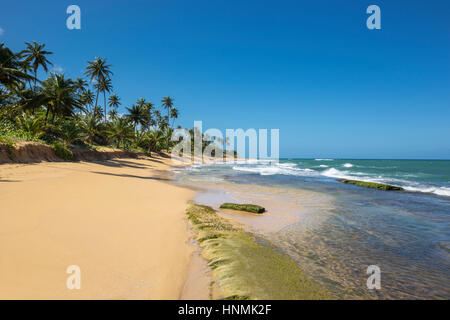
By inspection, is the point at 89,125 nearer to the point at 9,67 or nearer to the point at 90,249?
the point at 9,67

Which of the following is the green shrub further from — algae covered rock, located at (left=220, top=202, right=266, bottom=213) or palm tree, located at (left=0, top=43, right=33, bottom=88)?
algae covered rock, located at (left=220, top=202, right=266, bottom=213)

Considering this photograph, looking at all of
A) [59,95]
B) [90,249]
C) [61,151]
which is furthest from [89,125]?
[90,249]

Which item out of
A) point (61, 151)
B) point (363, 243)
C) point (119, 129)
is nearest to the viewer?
point (363, 243)

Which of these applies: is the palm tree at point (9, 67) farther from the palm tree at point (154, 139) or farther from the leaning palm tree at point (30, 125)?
the palm tree at point (154, 139)

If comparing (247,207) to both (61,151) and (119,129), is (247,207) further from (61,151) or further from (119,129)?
(119,129)

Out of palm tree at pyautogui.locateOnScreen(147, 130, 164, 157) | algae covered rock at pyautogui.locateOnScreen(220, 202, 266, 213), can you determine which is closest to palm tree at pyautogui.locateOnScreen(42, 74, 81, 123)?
palm tree at pyautogui.locateOnScreen(147, 130, 164, 157)

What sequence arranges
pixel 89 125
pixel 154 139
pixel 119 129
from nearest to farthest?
pixel 89 125 < pixel 119 129 < pixel 154 139

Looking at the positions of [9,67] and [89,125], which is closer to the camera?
[9,67]

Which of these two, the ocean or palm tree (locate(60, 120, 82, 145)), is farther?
palm tree (locate(60, 120, 82, 145))

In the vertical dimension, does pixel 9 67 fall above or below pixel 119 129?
above

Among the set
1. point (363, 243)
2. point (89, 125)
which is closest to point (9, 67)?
point (89, 125)

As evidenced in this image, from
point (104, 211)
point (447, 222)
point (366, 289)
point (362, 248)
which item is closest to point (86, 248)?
point (104, 211)

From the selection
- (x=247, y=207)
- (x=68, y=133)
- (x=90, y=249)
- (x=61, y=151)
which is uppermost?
(x=68, y=133)

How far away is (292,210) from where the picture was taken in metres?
7.70
